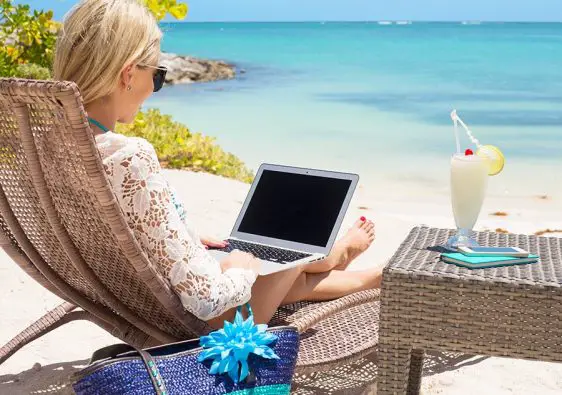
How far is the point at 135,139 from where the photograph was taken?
2008 millimetres

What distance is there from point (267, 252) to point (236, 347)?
738 millimetres

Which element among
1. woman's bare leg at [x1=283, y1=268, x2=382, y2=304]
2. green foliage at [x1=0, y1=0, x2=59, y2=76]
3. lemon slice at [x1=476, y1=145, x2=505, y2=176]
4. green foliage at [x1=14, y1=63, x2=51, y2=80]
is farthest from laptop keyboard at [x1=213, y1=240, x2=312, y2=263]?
green foliage at [x1=0, y1=0, x2=59, y2=76]

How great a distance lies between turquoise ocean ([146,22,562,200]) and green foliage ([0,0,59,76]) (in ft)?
11.1

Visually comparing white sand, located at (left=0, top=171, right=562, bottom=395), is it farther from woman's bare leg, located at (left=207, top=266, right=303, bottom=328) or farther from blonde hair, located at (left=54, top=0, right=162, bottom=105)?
blonde hair, located at (left=54, top=0, right=162, bottom=105)

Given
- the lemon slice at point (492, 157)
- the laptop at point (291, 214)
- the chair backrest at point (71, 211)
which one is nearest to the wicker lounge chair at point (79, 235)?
the chair backrest at point (71, 211)

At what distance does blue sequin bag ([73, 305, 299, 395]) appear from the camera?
1833mm

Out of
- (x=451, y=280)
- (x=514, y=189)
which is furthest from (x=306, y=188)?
(x=514, y=189)

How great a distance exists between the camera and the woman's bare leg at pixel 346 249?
9.35 feet

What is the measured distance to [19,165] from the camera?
2158 mm

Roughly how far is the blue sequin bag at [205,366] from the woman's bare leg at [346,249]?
75 cm

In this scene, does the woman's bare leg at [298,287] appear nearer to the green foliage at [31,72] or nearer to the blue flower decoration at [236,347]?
the blue flower decoration at [236,347]

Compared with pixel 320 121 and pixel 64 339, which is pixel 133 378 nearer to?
pixel 64 339

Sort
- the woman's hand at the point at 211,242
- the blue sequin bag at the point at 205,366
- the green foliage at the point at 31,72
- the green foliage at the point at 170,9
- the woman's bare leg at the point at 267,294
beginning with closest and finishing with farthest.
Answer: the blue sequin bag at the point at 205,366, the woman's bare leg at the point at 267,294, the woman's hand at the point at 211,242, the green foliage at the point at 170,9, the green foliage at the point at 31,72

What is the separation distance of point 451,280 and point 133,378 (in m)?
0.79
